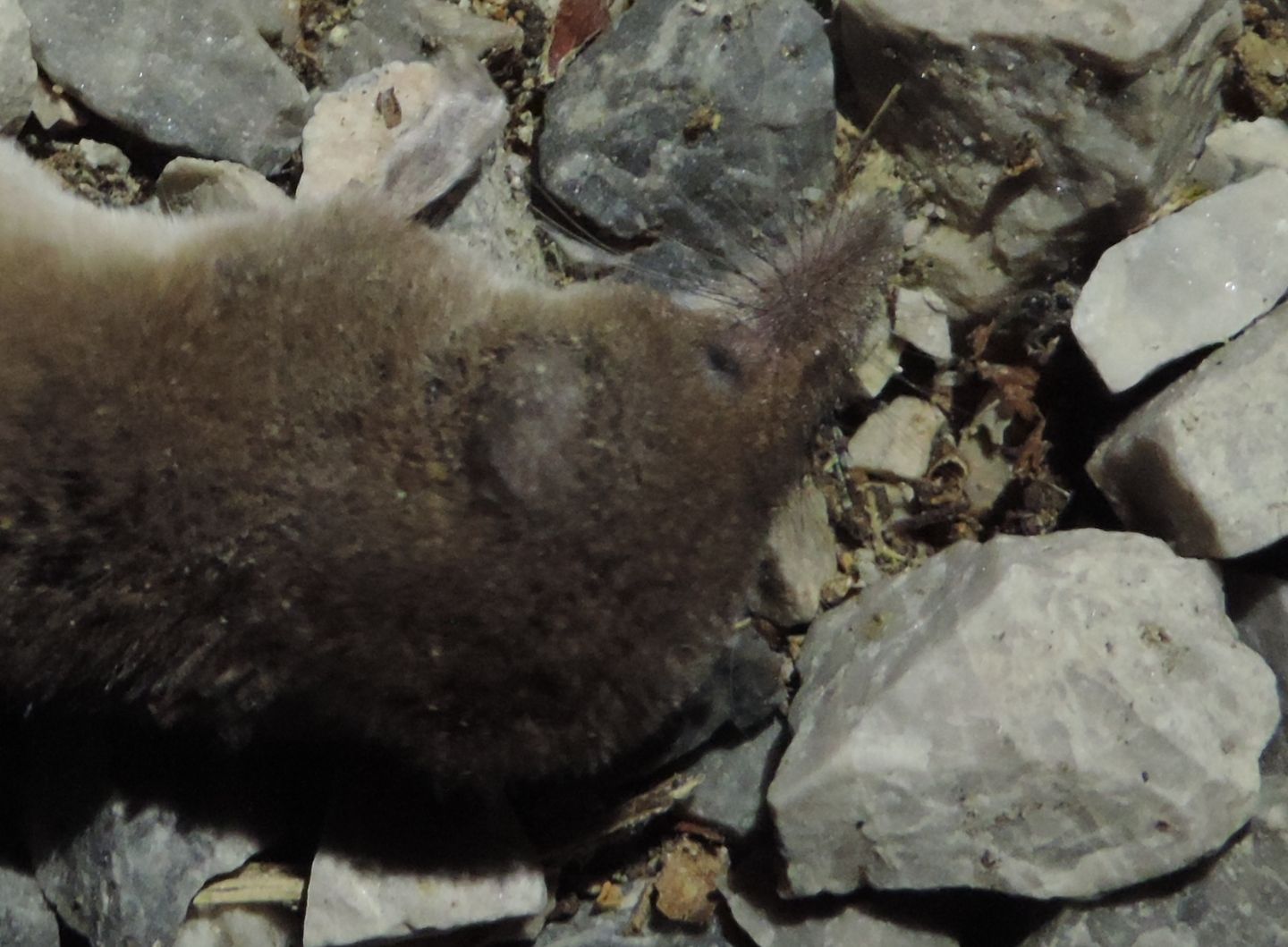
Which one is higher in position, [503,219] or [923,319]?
[923,319]

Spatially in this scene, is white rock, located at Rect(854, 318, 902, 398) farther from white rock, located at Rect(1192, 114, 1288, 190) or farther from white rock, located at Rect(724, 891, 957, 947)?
white rock, located at Rect(724, 891, 957, 947)

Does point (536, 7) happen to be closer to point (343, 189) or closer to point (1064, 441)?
point (343, 189)

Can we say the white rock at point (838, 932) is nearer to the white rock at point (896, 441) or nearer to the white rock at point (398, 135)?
the white rock at point (896, 441)

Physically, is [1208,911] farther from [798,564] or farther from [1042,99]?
[1042,99]

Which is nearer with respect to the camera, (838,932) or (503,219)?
(838,932)

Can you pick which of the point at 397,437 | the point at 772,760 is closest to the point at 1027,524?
the point at 772,760

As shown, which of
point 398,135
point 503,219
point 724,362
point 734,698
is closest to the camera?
point 724,362

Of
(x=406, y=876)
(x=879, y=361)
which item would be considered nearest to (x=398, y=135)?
(x=879, y=361)

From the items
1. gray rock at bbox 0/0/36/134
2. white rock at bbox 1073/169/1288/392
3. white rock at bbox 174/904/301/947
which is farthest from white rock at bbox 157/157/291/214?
white rock at bbox 1073/169/1288/392
